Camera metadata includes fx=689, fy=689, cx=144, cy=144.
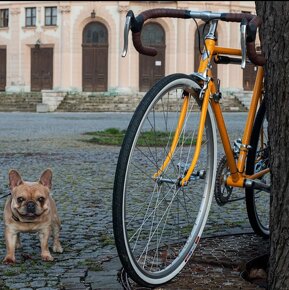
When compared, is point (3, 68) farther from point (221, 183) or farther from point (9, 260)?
point (221, 183)

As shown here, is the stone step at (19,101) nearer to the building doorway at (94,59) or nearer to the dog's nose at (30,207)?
the building doorway at (94,59)

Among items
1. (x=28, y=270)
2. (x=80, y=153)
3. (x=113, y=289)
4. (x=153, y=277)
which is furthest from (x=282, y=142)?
(x=80, y=153)

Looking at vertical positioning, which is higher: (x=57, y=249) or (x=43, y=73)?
(x=43, y=73)

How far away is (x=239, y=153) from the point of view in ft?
12.1

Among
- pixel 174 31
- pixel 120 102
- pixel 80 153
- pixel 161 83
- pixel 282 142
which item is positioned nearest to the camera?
pixel 282 142

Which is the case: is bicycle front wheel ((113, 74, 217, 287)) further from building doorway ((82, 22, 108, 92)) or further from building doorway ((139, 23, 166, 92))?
building doorway ((82, 22, 108, 92))

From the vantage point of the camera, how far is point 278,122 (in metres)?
2.66

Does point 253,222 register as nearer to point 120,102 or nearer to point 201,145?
point 201,145

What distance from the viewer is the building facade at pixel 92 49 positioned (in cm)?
5200

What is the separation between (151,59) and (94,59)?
4327 millimetres

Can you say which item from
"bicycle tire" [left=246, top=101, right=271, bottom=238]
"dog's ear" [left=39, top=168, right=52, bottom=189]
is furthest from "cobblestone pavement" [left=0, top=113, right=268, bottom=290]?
"dog's ear" [left=39, top=168, right=52, bottom=189]

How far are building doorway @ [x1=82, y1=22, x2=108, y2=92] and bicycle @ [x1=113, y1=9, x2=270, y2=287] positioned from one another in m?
48.5

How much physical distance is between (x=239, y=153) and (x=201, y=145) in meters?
0.42

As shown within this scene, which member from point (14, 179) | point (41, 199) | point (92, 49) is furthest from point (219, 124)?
point (92, 49)
